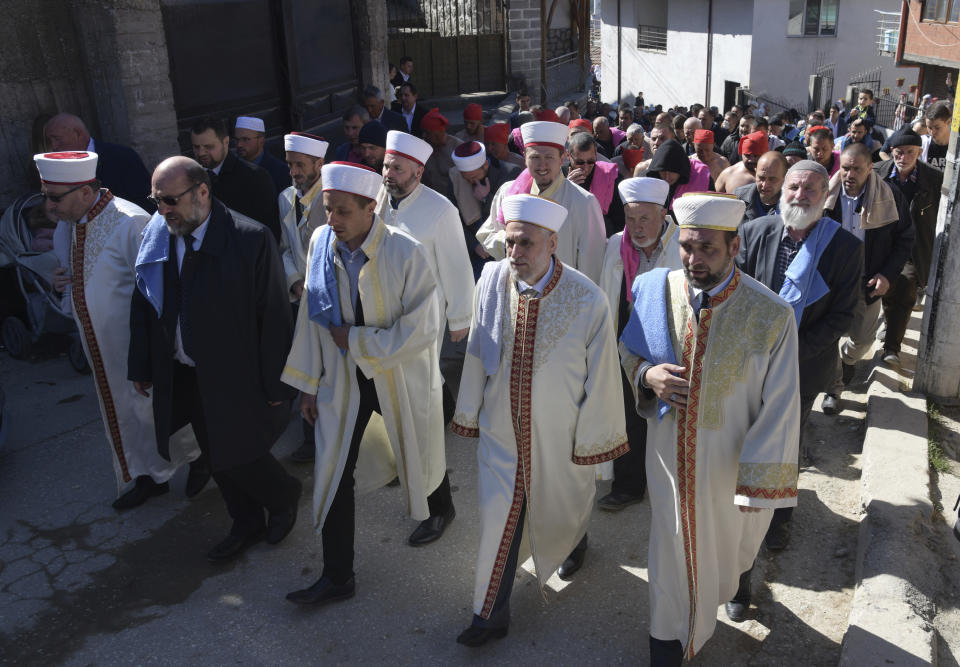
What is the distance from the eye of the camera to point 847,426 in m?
5.79

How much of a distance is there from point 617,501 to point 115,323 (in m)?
2.88

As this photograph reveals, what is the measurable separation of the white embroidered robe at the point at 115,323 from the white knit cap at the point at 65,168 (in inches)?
7.8

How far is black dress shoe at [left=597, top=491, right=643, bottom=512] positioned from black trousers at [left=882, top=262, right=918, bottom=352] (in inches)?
111

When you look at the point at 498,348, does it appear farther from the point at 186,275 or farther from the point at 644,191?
the point at 186,275

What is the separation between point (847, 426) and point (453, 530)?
2.79 m

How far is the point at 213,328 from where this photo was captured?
4.10m

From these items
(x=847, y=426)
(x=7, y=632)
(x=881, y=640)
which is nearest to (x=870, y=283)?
(x=847, y=426)

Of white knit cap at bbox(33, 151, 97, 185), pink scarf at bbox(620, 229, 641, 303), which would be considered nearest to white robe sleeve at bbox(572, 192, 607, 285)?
pink scarf at bbox(620, 229, 641, 303)

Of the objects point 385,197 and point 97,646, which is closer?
point 97,646

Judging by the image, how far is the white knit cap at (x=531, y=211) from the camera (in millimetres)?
3551

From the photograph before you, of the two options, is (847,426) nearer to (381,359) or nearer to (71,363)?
(381,359)

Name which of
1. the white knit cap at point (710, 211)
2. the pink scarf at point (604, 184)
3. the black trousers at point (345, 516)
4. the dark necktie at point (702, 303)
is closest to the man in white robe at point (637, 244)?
the dark necktie at point (702, 303)

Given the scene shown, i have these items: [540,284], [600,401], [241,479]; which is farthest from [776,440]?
[241,479]

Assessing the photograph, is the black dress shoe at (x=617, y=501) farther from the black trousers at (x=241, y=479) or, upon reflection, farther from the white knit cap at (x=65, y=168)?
the white knit cap at (x=65, y=168)
